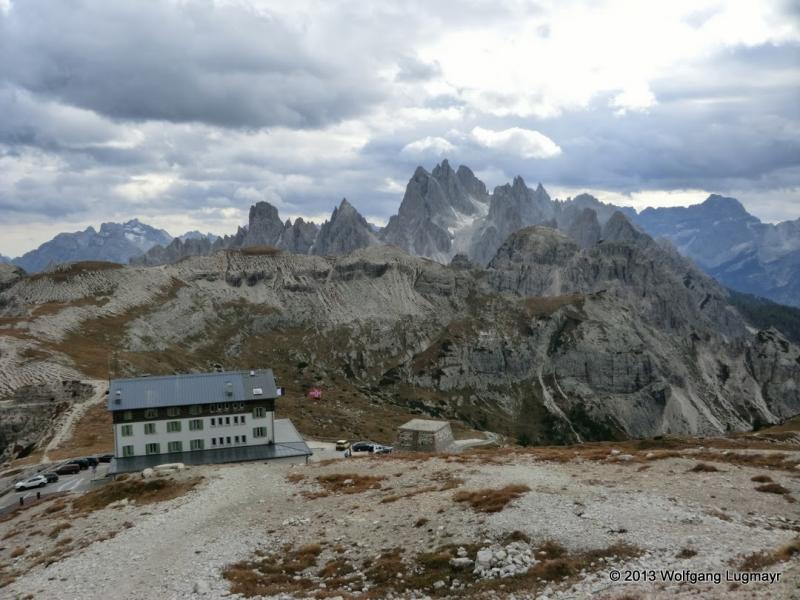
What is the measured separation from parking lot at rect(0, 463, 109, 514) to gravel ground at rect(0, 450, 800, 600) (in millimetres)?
25850

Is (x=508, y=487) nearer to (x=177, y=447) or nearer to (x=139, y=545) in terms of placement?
(x=139, y=545)

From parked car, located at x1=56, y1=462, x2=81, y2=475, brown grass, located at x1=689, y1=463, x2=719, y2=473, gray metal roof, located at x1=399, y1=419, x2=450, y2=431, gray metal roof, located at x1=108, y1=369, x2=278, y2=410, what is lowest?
gray metal roof, located at x1=399, y1=419, x2=450, y2=431

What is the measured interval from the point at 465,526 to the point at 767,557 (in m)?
14.9

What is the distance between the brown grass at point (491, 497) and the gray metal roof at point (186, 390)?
48863 mm

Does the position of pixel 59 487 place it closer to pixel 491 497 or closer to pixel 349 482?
pixel 349 482

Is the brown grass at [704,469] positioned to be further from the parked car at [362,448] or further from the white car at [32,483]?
the white car at [32,483]

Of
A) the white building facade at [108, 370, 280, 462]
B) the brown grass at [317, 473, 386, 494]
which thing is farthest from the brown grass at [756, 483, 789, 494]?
the white building facade at [108, 370, 280, 462]

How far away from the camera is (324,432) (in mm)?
149875

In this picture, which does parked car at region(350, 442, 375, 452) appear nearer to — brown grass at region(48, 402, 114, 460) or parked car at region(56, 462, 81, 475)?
brown grass at region(48, 402, 114, 460)

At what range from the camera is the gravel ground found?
27.8 meters

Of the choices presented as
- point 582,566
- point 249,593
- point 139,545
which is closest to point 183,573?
point 249,593

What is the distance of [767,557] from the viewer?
84.0 ft

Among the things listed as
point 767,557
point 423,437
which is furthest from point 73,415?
point 767,557

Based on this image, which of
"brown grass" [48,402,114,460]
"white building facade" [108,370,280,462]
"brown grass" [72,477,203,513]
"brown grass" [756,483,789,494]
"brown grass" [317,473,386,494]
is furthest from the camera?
"brown grass" [48,402,114,460]
